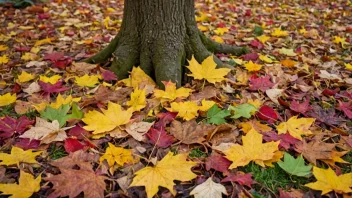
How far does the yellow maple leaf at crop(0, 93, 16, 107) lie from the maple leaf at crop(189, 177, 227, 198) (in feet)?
4.67

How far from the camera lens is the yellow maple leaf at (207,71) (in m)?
2.22

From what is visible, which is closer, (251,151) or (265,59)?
(251,151)

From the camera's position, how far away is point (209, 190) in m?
1.40

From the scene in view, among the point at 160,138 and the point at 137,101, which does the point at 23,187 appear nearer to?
the point at 160,138

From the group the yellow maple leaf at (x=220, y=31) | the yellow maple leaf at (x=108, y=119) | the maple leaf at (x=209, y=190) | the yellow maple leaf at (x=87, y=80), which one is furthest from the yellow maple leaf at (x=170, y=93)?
the yellow maple leaf at (x=220, y=31)

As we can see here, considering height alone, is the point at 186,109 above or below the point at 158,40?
below

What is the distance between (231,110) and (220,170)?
547mm

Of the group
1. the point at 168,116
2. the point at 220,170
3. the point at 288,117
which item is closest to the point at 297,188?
the point at 220,170

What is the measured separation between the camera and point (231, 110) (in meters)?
1.97

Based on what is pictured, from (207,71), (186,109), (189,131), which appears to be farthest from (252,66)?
(189,131)

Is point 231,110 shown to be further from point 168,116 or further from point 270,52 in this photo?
point 270,52

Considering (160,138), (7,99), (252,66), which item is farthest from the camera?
(252,66)

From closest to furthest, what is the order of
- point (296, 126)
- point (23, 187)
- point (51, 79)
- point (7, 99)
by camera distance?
point (23, 187)
point (296, 126)
point (7, 99)
point (51, 79)

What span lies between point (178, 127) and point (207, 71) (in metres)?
0.62
